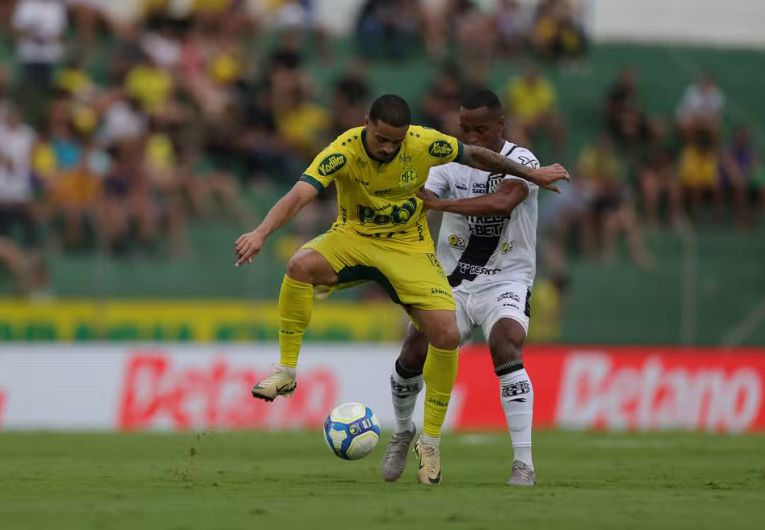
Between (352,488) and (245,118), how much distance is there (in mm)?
14934

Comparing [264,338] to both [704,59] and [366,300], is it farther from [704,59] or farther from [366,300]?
[704,59]

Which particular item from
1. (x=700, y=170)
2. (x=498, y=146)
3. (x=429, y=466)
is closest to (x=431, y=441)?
(x=429, y=466)

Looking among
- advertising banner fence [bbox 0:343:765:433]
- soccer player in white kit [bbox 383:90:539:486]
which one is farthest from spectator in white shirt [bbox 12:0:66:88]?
soccer player in white kit [bbox 383:90:539:486]

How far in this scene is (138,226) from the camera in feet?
67.2

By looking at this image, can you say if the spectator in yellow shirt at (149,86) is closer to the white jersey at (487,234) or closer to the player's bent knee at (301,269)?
the white jersey at (487,234)

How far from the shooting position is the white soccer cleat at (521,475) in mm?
10617

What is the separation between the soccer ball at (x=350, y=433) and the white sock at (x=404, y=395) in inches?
21.2

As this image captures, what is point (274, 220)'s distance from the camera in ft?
33.0

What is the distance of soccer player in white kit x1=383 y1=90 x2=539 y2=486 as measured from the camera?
10906 mm

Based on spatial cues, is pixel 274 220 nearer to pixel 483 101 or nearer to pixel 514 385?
pixel 483 101

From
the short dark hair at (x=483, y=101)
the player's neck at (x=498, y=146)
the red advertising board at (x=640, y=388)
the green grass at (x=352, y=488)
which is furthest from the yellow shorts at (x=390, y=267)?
the red advertising board at (x=640, y=388)

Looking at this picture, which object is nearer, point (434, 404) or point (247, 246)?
point (247, 246)

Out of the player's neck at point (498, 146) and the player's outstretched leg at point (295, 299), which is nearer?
the player's outstretched leg at point (295, 299)

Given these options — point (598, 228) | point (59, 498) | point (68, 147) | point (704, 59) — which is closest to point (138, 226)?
point (68, 147)
